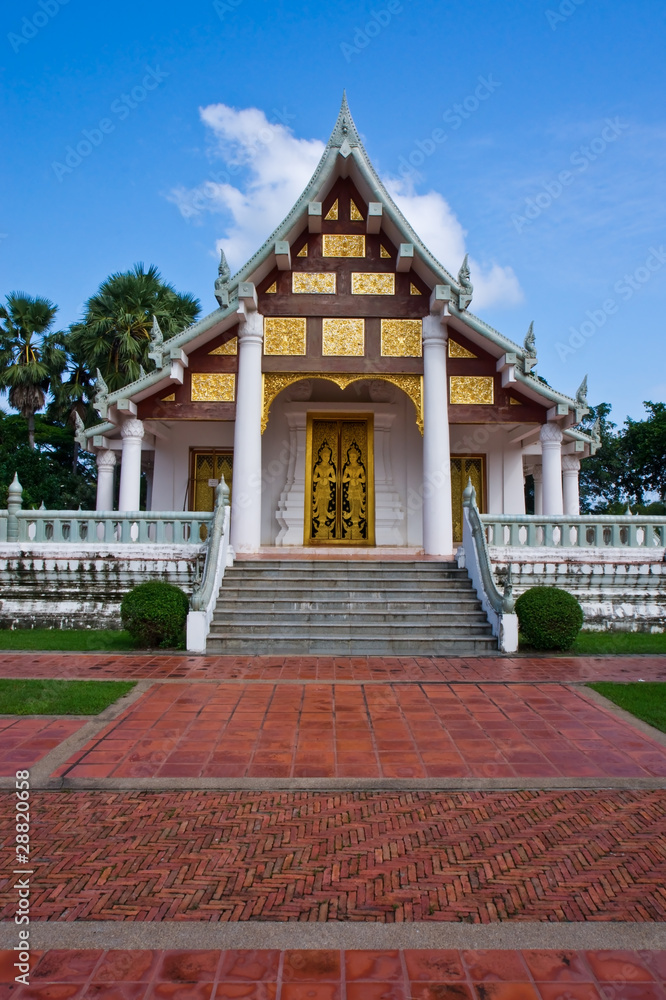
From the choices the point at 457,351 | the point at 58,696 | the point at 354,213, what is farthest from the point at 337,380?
the point at 58,696

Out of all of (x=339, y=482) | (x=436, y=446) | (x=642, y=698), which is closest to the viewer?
(x=642, y=698)

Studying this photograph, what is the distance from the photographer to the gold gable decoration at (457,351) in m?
13.2

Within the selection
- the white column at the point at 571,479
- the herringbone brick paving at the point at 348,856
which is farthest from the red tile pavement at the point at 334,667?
the white column at the point at 571,479

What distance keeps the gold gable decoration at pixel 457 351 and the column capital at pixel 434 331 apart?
233 millimetres

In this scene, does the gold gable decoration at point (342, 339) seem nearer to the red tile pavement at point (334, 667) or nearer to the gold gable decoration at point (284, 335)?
the gold gable decoration at point (284, 335)

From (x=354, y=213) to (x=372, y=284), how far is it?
1531mm

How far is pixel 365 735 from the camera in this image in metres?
5.61

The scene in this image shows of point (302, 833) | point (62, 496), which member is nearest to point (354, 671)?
point (302, 833)

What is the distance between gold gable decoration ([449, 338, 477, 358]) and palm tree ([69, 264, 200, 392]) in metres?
13.0

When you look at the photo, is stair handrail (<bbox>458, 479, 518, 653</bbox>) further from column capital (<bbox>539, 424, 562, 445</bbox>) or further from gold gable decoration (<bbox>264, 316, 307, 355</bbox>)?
gold gable decoration (<bbox>264, 316, 307, 355</bbox>)

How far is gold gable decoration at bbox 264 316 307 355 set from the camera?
42.5ft

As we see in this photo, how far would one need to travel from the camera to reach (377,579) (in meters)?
10.7

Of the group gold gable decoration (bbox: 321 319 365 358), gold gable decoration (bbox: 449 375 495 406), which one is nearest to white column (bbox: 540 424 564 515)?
gold gable decoration (bbox: 449 375 495 406)

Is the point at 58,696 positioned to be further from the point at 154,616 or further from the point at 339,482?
the point at 339,482
